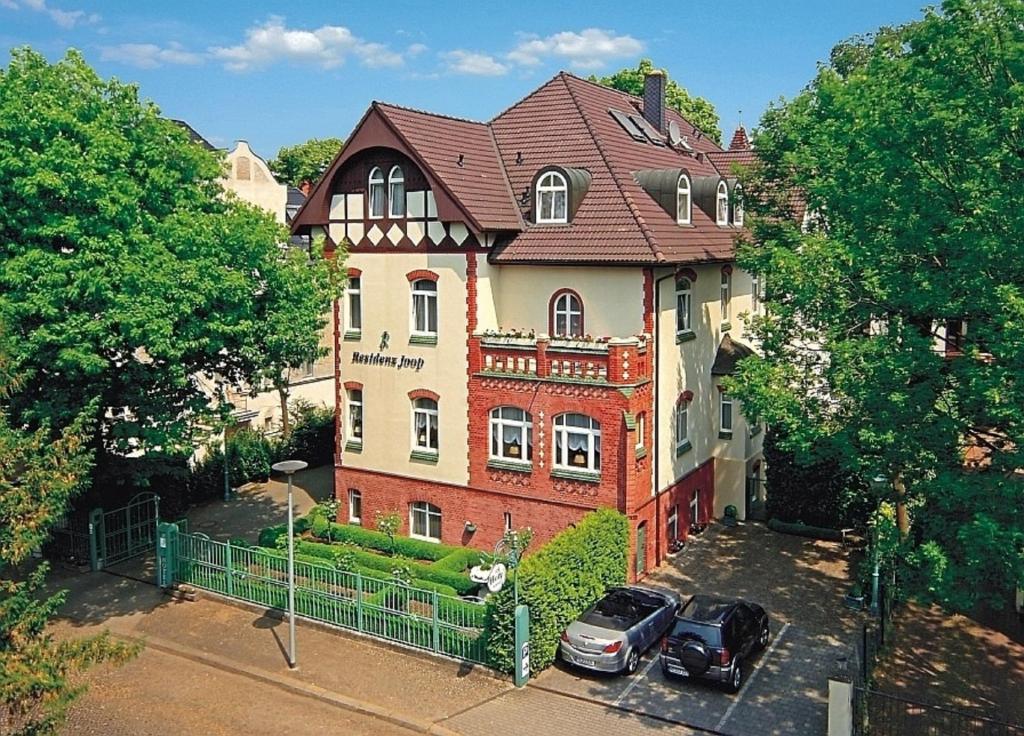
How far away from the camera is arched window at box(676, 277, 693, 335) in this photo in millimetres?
23503

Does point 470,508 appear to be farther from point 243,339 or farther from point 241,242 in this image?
point 241,242

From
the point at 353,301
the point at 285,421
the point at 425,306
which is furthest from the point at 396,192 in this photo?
the point at 285,421

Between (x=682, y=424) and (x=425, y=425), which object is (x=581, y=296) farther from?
(x=425, y=425)

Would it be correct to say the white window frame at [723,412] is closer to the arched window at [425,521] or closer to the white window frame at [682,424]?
the white window frame at [682,424]

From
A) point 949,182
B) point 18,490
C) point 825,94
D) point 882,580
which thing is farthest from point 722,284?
point 18,490

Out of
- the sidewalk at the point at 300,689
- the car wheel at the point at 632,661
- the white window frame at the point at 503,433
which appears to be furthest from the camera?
the white window frame at the point at 503,433

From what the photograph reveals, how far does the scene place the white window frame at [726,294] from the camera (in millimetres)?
26656

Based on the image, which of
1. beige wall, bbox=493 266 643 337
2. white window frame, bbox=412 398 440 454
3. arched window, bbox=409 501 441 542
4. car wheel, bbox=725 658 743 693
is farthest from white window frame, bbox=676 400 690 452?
car wheel, bbox=725 658 743 693

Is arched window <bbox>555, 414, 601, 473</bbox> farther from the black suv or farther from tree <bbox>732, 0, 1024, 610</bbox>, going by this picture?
the black suv

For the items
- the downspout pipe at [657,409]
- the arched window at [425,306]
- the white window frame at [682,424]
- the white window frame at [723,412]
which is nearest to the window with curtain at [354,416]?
the arched window at [425,306]

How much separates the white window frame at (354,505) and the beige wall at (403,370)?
2.66 ft

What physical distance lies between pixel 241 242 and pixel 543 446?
8.50 meters

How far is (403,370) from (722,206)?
1065 centimetres

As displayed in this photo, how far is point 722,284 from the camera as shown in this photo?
26562 millimetres
